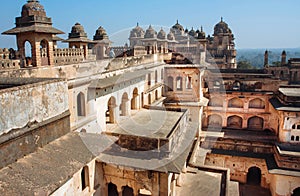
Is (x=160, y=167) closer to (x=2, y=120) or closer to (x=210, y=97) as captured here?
(x=2, y=120)

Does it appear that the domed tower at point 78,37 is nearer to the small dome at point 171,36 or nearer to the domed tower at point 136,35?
the small dome at point 171,36

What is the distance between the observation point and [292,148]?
73.8 feet

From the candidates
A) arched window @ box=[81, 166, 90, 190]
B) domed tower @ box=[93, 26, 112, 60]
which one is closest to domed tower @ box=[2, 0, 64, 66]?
arched window @ box=[81, 166, 90, 190]

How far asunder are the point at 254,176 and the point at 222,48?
24880 mm

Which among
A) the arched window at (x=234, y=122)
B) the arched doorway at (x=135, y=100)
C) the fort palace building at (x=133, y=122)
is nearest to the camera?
the fort palace building at (x=133, y=122)

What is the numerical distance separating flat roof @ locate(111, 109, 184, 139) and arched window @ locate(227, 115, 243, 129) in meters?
14.0

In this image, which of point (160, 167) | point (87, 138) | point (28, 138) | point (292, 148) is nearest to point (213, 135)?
point (292, 148)

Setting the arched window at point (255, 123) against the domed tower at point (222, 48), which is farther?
the domed tower at point (222, 48)

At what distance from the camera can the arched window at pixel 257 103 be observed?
2794 centimetres

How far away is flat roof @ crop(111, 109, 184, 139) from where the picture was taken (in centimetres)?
1341

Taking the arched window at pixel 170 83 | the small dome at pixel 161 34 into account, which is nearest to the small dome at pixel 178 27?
the small dome at pixel 161 34

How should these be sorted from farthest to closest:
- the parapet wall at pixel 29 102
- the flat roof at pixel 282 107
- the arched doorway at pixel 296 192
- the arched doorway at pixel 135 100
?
the flat roof at pixel 282 107, the arched doorway at pixel 296 192, the arched doorway at pixel 135 100, the parapet wall at pixel 29 102

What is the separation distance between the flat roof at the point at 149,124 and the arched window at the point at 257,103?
14.0 m

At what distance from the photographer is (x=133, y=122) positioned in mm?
15266
